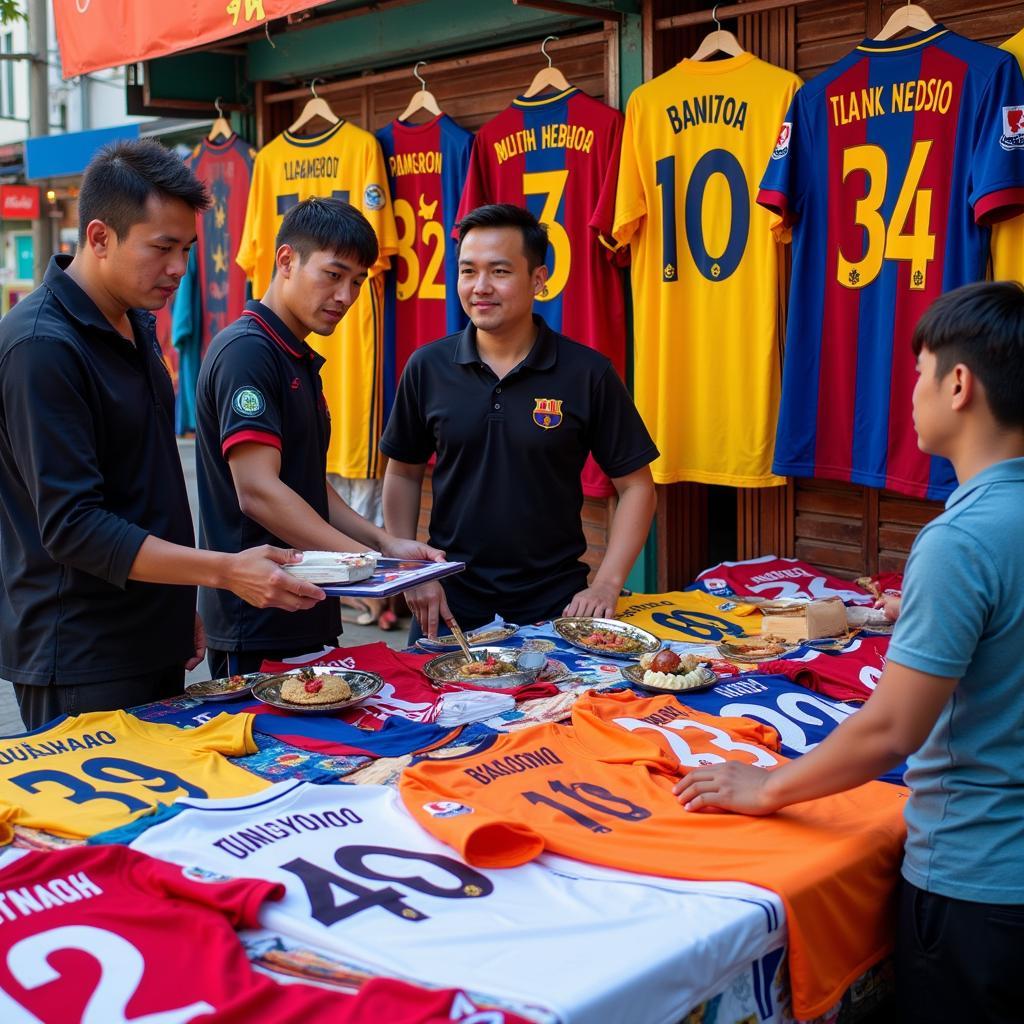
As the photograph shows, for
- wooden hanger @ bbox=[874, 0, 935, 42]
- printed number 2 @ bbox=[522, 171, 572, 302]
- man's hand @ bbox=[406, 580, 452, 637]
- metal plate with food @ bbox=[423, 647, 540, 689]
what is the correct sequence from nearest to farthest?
metal plate with food @ bbox=[423, 647, 540, 689] → man's hand @ bbox=[406, 580, 452, 637] → wooden hanger @ bbox=[874, 0, 935, 42] → printed number 2 @ bbox=[522, 171, 572, 302]

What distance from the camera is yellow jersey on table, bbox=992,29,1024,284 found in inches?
178

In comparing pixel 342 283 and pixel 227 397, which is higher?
pixel 342 283

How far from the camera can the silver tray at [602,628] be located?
12.0 feet

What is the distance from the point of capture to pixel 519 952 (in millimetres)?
1820

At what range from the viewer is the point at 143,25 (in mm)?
6672

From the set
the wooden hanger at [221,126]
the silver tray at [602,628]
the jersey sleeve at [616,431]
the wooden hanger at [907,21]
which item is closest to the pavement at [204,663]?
the wooden hanger at [221,126]

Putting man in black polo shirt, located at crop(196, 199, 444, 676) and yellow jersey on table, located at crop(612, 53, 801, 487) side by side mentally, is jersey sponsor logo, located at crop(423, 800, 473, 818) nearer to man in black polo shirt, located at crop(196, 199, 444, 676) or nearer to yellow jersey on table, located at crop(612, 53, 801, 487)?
man in black polo shirt, located at crop(196, 199, 444, 676)

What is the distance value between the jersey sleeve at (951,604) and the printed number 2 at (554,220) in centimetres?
433

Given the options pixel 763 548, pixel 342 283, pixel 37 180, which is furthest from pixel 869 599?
pixel 37 180

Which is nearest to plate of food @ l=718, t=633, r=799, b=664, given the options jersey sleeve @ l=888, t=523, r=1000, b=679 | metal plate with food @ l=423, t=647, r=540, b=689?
metal plate with food @ l=423, t=647, r=540, b=689

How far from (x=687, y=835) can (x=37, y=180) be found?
44.4 ft

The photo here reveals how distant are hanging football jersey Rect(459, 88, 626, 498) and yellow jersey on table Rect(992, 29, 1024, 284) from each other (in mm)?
1919

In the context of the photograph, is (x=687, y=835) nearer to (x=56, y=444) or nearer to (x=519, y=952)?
(x=519, y=952)

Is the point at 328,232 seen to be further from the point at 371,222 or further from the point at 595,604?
the point at 371,222
